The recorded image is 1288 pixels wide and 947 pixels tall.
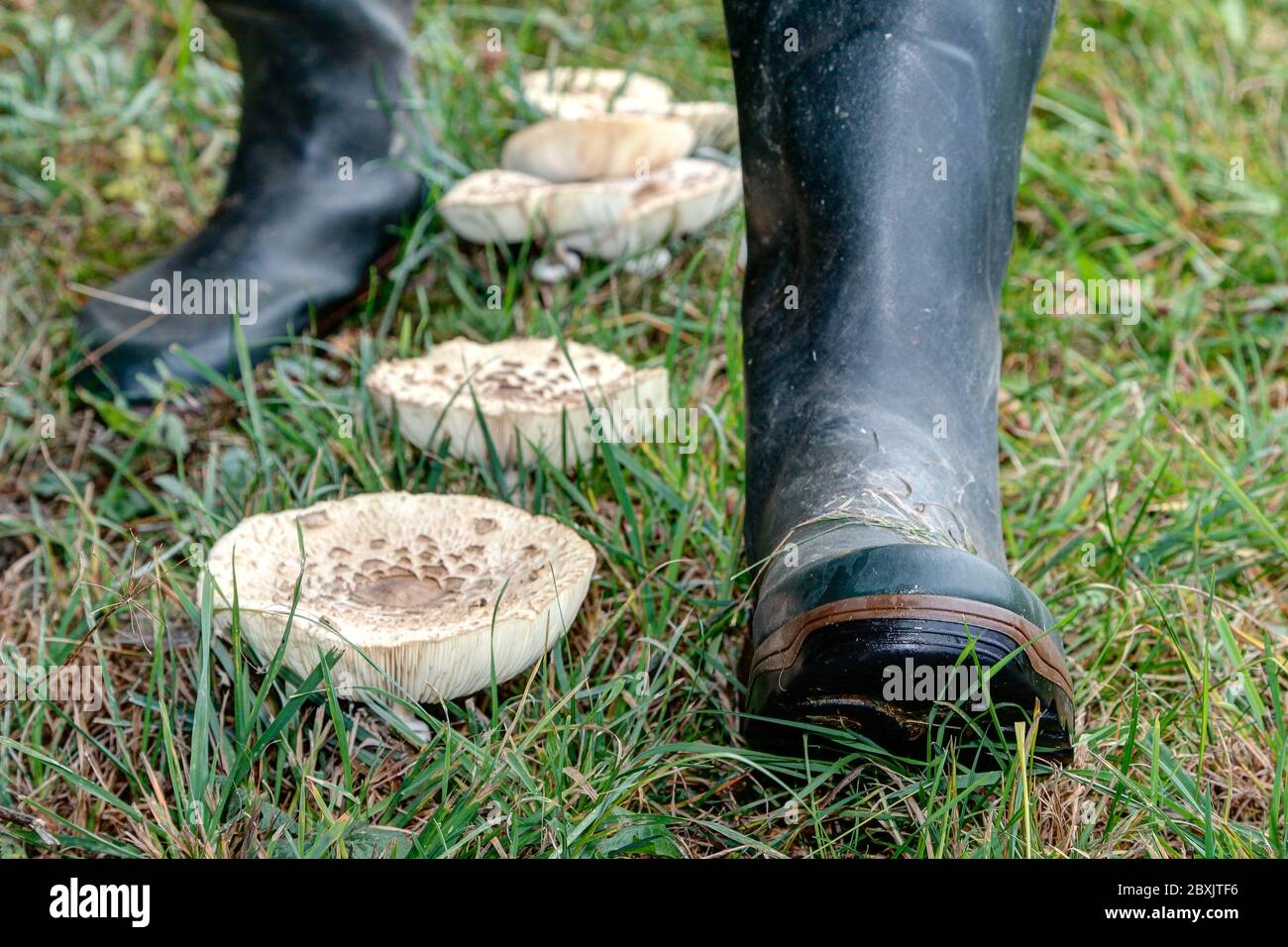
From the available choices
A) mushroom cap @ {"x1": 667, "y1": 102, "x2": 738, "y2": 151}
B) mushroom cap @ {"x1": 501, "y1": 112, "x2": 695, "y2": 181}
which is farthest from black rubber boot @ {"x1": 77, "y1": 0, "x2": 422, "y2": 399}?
mushroom cap @ {"x1": 667, "y1": 102, "x2": 738, "y2": 151}

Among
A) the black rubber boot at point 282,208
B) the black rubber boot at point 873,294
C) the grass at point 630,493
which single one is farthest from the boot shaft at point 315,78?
the black rubber boot at point 873,294

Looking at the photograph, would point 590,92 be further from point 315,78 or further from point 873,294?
point 873,294

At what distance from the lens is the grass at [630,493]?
1644 millimetres

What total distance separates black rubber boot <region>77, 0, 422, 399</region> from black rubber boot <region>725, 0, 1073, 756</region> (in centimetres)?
111

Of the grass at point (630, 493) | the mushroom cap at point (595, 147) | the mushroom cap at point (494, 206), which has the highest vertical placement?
the mushroom cap at point (595, 147)

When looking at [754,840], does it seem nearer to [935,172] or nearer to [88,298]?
[935,172]

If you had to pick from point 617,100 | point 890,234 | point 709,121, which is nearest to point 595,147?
point 709,121

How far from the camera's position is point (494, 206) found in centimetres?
270

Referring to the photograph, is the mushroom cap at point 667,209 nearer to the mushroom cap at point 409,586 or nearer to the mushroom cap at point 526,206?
the mushroom cap at point 526,206

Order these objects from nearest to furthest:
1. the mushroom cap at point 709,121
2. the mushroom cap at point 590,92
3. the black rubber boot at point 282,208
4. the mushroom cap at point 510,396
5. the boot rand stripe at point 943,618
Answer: the boot rand stripe at point 943,618
the mushroom cap at point 510,396
the black rubber boot at point 282,208
the mushroom cap at point 709,121
the mushroom cap at point 590,92

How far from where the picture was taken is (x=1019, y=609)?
4.83ft

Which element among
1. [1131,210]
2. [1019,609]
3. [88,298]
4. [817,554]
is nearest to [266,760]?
[817,554]

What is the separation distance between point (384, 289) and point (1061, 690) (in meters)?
1.97

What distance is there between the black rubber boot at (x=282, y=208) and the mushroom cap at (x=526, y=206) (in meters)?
0.21
